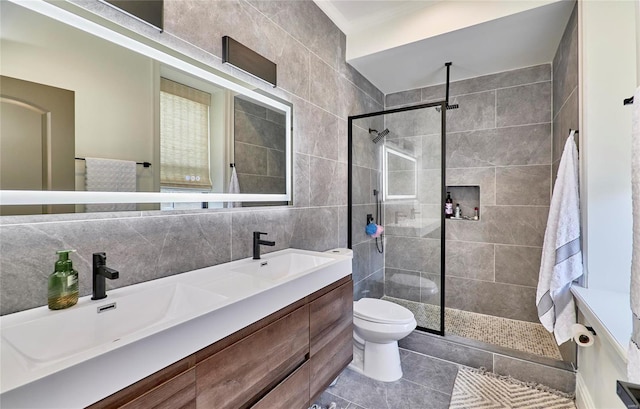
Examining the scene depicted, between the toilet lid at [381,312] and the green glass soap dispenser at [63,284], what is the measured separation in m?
1.66

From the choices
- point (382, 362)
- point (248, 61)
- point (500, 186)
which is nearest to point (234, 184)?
point (248, 61)

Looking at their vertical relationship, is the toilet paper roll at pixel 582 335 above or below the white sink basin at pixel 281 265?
below

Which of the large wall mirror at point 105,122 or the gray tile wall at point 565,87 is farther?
the gray tile wall at point 565,87

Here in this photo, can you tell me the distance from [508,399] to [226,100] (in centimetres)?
252

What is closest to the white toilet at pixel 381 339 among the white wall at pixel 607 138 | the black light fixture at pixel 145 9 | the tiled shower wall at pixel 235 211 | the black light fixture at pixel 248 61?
the tiled shower wall at pixel 235 211

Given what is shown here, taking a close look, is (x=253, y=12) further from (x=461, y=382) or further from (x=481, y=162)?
(x=461, y=382)

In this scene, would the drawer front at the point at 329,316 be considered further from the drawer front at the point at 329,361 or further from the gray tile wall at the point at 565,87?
the gray tile wall at the point at 565,87

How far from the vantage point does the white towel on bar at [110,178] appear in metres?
1.07

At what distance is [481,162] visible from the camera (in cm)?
298

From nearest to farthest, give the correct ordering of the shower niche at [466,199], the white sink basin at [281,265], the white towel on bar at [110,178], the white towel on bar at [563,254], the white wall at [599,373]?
the white towel on bar at [110,178]
the white wall at [599,373]
the white sink basin at [281,265]
the white towel on bar at [563,254]
the shower niche at [466,199]

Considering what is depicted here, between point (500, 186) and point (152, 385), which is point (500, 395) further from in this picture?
point (152, 385)

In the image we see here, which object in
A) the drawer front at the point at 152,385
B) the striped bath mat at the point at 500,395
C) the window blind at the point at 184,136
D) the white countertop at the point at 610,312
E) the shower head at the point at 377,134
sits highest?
the shower head at the point at 377,134

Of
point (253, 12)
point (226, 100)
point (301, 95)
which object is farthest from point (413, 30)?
point (226, 100)

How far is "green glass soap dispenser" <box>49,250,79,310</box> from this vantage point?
90cm
